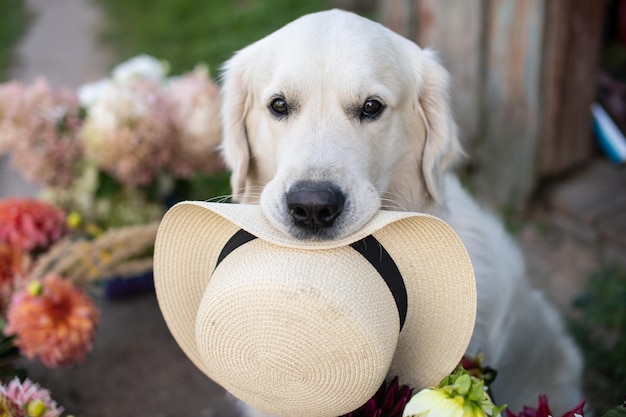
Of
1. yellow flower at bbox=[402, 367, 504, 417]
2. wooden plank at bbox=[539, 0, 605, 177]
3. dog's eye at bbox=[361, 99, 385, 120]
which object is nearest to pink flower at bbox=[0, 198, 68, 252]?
dog's eye at bbox=[361, 99, 385, 120]

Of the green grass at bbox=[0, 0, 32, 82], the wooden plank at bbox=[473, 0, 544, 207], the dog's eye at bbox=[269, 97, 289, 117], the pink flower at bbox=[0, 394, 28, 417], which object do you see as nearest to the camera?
the pink flower at bbox=[0, 394, 28, 417]

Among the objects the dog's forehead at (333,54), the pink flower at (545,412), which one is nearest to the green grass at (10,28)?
the dog's forehead at (333,54)

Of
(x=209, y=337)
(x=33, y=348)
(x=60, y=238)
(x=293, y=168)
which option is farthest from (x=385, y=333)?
(x=60, y=238)

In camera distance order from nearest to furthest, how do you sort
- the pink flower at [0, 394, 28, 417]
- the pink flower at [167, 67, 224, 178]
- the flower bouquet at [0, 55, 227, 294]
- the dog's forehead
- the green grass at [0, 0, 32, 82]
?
1. the pink flower at [0, 394, 28, 417]
2. the dog's forehead
3. the flower bouquet at [0, 55, 227, 294]
4. the pink flower at [167, 67, 224, 178]
5. the green grass at [0, 0, 32, 82]

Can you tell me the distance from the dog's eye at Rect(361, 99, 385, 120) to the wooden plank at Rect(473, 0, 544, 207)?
1.96 m

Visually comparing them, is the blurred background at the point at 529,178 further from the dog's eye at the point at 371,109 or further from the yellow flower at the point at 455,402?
the yellow flower at the point at 455,402

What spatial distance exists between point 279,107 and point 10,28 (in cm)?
691

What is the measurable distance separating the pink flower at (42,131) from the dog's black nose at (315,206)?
6.47ft

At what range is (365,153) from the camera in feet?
7.11

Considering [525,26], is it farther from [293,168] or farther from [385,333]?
[385,333]

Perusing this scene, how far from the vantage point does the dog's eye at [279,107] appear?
2252 millimetres

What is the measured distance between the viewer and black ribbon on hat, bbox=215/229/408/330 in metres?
1.70

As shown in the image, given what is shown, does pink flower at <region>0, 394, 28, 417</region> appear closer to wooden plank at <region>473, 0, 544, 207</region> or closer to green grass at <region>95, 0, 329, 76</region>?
wooden plank at <region>473, 0, 544, 207</region>

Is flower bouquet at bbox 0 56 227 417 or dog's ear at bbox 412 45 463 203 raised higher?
dog's ear at bbox 412 45 463 203
